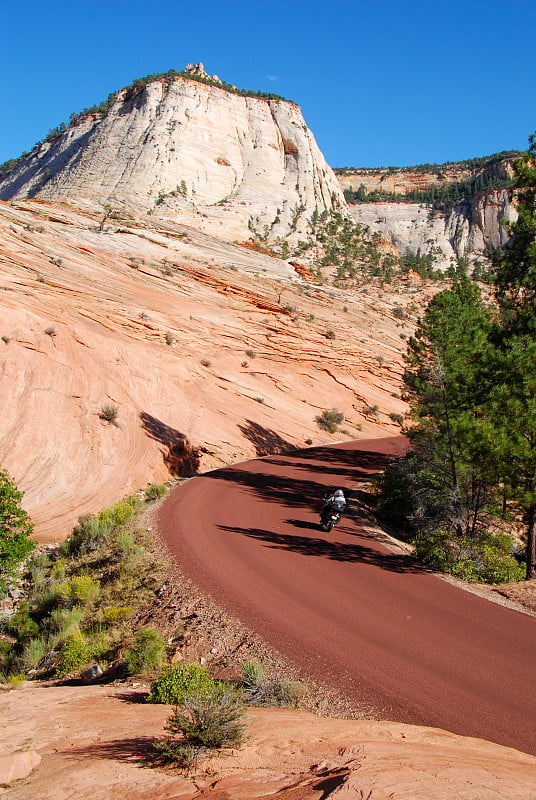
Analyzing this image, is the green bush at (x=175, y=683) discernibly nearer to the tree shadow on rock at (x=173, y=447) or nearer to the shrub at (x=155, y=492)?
the shrub at (x=155, y=492)

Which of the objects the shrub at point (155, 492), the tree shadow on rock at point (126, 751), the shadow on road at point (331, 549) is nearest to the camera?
the tree shadow on rock at point (126, 751)

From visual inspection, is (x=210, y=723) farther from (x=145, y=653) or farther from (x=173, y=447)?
(x=173, y=447)

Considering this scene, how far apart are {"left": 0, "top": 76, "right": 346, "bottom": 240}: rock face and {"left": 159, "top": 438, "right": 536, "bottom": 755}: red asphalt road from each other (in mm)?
52305

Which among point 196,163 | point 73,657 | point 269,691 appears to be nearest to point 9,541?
point 73,657

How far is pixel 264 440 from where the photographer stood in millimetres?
26438

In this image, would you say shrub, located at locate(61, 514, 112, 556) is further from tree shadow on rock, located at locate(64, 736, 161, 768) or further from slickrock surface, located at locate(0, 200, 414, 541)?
tree shadow on rock, located at locate(64, 736, 161, 768)

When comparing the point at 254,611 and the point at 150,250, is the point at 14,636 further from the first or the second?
the point at 150,250

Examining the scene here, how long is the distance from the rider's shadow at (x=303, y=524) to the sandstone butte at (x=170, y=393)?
626 cm

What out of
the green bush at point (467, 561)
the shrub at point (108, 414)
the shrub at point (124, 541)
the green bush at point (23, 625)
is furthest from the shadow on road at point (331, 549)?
the shrub at point (108, 414)

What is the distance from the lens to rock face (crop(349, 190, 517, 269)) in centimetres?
9044

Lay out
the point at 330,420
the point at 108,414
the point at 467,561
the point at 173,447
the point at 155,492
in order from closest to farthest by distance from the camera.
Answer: the point at 467,561, the point at 155,492, the point at 108,414, the point at 173,447, the point at 330,420

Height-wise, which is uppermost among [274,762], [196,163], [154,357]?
[196,163]

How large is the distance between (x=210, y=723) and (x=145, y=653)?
2881 millimetres

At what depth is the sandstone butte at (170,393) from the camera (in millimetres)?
4125
